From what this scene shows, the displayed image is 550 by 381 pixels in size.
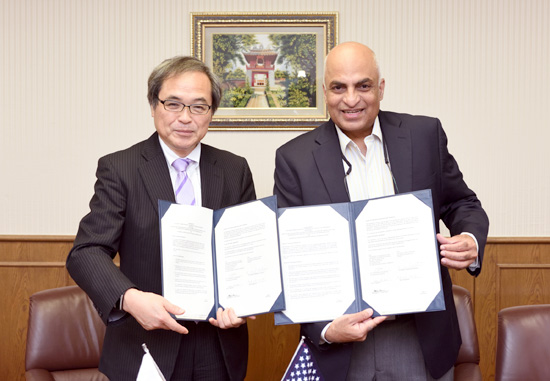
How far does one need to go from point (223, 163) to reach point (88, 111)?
1777 millimetres

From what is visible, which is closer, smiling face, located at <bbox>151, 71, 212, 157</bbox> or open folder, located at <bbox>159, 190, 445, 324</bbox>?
open folder, located at <bbox>159, 190, 445, 324</bbox>

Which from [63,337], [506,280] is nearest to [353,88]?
[63,337]

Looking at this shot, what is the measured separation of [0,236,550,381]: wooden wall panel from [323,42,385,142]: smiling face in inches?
71.8

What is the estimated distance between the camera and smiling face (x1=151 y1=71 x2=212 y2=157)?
1.78 metres

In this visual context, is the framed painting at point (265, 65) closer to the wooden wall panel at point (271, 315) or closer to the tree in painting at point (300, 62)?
the tree in painting at point (300, 62)

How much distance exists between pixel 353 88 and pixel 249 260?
2.14 ft

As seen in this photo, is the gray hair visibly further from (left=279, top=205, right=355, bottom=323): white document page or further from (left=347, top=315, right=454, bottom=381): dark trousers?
(left=347, top=315, right=454, bottom=381): dark trousers

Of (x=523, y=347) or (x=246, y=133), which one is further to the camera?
(x=246, y=133)

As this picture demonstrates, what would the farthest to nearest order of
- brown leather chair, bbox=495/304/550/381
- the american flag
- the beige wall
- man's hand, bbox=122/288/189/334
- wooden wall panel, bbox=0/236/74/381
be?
wooden wall panel, bbox=0/236/74/381 → the beige wall → brown leather chair, bbox=495/304/550/381 → the american flag → man's hand, bbox=122/288/189/334

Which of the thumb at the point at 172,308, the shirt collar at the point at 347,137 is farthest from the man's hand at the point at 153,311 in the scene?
the shirt collar at the point at 347,137

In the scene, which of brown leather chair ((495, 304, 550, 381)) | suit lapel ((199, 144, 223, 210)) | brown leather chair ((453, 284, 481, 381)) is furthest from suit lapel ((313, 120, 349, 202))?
brown leather chair ((453, 284, 481, 381))

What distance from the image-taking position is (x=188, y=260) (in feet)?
5.32

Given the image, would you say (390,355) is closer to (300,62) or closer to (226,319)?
(226,319)

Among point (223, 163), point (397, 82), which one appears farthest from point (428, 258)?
point (397, 82)
